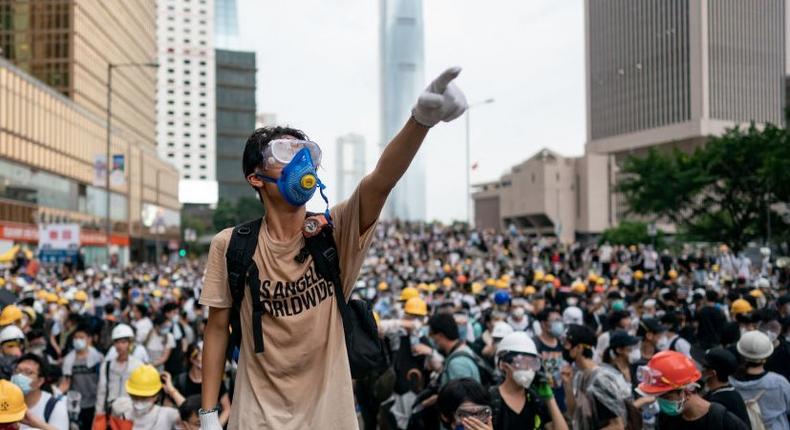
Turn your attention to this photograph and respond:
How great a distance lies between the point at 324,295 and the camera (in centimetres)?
287

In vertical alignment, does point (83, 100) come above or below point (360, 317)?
above

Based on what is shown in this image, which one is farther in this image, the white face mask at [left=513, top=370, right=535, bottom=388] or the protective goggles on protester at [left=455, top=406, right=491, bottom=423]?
the white face mask at [left=513, top=370, right=535, bottom=388]

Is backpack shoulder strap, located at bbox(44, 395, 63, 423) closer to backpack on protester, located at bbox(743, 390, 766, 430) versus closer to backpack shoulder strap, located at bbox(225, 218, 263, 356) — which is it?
backpack shoulder strap, located at bbox(225, 218, 263, 356)

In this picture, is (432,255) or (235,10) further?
(235,10)

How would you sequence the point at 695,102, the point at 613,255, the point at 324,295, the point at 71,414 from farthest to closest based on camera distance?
the point at 695,102 < the point at 613,255 < the point at 71,414 < the point at 324,295

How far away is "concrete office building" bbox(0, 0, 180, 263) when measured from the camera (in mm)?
50938

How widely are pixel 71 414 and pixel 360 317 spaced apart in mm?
6873

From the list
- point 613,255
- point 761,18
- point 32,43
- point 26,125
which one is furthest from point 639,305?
point 761,18

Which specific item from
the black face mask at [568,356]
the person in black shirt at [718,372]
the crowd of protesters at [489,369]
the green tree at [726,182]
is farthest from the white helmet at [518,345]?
the green tree at [726,182]

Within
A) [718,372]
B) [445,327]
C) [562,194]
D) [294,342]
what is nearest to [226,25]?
[562,194]

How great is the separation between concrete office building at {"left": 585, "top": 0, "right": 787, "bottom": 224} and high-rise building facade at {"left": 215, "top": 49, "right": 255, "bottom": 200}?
54432 mm

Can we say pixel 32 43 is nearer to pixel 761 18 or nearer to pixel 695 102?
pixel 695 102

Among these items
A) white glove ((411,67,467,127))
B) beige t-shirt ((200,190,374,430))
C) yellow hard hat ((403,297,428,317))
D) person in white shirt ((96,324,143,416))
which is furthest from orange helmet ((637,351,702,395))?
person in white shirt ((96,324,143,416))

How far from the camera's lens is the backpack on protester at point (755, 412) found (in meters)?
6.36
